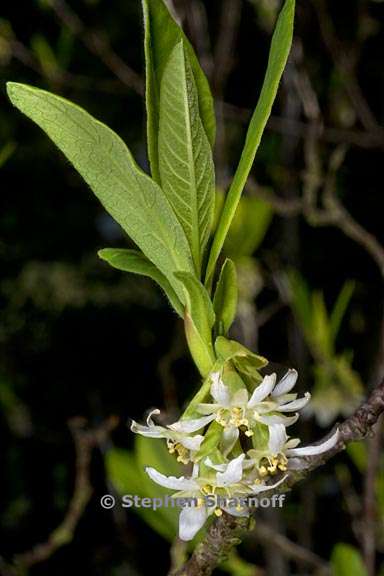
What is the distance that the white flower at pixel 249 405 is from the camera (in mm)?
437

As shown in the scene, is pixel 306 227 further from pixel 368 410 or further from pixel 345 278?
pixel 368 410

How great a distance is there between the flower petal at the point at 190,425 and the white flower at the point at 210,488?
18 millimetres

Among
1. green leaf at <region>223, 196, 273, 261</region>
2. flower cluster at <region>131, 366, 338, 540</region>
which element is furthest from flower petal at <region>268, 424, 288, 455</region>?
green leaf at <region>223, 196, 273, 261</region>

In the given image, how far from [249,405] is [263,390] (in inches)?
0.5

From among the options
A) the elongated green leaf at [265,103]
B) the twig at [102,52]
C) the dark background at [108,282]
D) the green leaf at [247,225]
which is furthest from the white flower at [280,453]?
the dark background at [108,282]

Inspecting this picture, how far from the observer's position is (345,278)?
1.98m

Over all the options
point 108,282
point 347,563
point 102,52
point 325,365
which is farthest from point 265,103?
point 108,282

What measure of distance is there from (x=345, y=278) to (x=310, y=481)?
523mm

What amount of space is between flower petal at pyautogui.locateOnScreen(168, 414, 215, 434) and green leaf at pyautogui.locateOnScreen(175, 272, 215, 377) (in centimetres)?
3

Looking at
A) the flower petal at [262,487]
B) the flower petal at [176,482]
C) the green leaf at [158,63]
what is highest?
the green leaf at [158,63]

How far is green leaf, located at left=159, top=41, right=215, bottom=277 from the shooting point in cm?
44

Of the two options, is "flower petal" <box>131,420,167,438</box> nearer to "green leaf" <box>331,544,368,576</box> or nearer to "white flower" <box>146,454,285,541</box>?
"white flower" <box>146,454,285,541</box>

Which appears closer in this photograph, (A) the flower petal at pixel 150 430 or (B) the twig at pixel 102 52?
(A) the flower petal at pixel 150 430

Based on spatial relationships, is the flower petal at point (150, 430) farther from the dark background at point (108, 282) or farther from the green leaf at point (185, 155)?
the dark background at point (108, 282)
